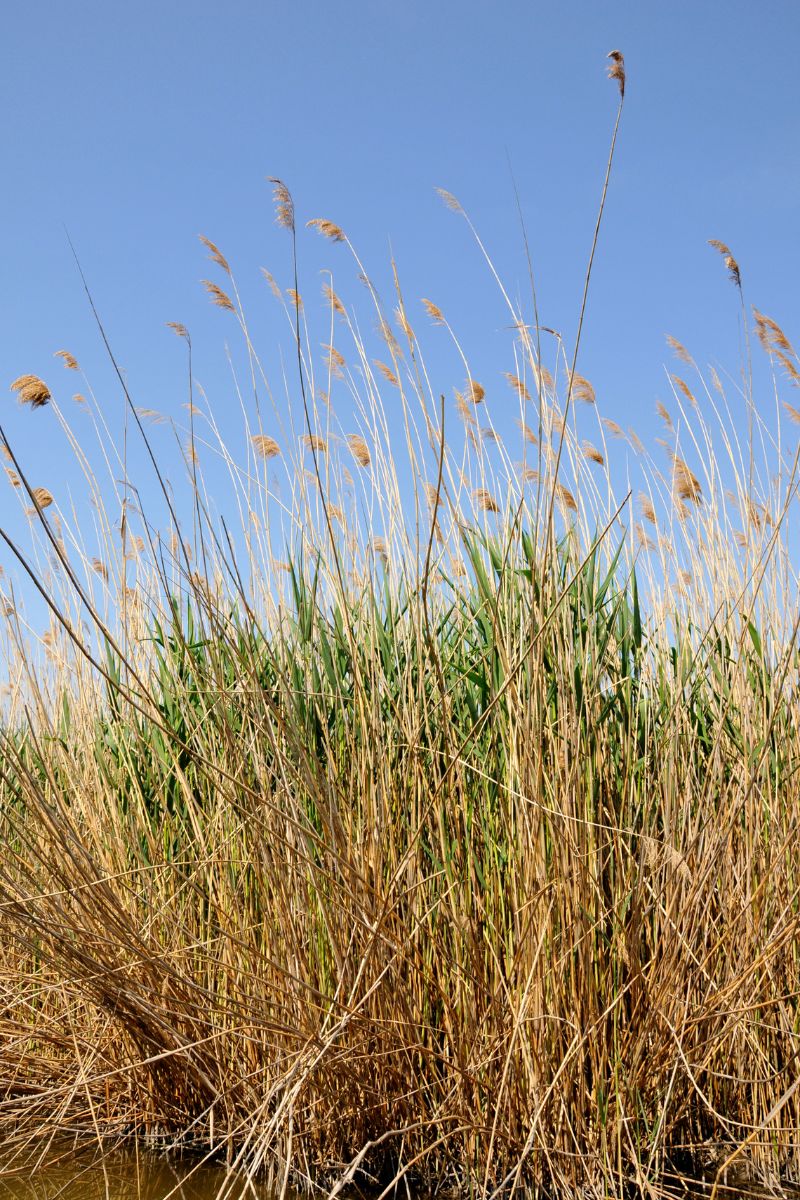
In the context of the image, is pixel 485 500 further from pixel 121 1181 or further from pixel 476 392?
pixel 121 1181

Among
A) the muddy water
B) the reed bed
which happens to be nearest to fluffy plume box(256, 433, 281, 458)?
the reed bed

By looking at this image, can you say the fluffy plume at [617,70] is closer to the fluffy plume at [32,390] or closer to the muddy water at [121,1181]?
the fluffy plume at [32,390]

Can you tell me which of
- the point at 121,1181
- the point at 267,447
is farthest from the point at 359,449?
the point at 121,1181

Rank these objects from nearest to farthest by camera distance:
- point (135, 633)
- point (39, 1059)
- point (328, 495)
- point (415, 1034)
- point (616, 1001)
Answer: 1. point (616, 1001)
2. point (415, 1034)
3. point (328, 495)
4. point (39, 1059)
5. point (135, 633)

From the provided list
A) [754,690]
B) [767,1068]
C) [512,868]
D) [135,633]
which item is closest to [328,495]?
[512,868]

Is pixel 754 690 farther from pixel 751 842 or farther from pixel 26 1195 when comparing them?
pixel 26 1195

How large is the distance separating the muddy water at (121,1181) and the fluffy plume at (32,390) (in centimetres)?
174

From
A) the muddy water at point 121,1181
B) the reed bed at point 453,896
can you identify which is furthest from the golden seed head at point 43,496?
the muddy water at point 121,1181

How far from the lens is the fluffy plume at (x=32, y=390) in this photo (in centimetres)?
209

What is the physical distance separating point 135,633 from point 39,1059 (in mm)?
1203

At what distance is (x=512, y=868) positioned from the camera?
1.82m

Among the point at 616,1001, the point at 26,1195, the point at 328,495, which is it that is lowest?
the point at 26,1195

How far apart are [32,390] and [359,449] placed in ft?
2.65

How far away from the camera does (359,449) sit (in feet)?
7.97
